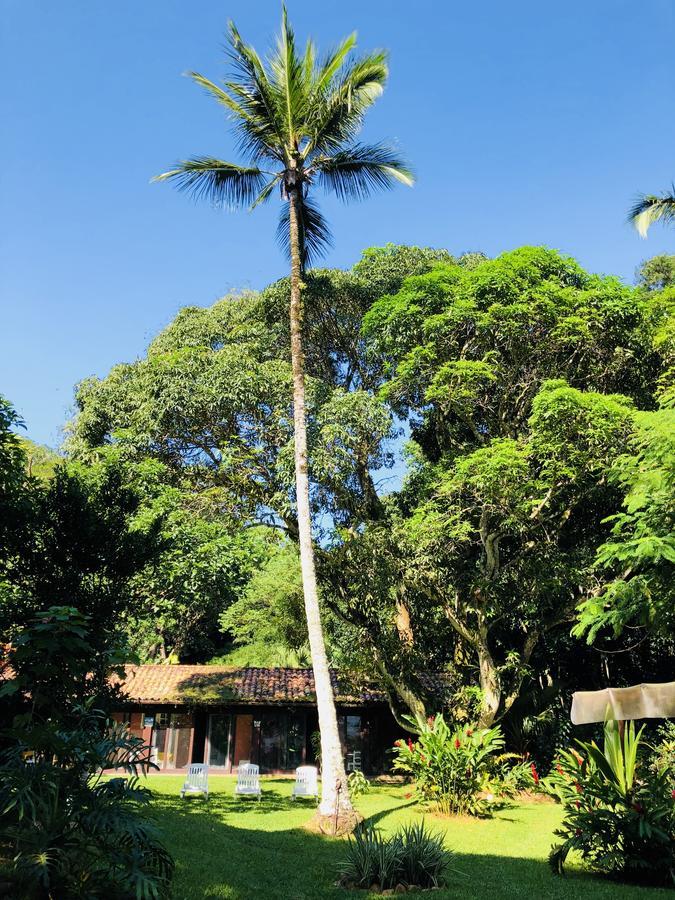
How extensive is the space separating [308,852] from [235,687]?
12.7m

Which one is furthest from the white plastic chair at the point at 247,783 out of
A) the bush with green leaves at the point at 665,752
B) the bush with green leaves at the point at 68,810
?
the bush with green leaves at the point at 68,810

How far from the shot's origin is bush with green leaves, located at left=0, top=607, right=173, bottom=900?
18.6 feet

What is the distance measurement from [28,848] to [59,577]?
472 centimetres

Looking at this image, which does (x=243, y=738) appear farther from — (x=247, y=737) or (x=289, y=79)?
(x=289, y=79)

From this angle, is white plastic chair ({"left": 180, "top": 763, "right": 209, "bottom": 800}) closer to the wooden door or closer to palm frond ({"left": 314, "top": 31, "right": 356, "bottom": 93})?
the wooden door

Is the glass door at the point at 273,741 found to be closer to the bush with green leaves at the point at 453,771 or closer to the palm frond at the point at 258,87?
the bush with green leaves at the point at 453,771

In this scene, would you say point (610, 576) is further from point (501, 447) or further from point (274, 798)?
point (274, 798)

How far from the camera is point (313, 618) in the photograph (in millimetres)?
13641

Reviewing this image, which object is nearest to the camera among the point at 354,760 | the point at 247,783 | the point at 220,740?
the point at 247,783

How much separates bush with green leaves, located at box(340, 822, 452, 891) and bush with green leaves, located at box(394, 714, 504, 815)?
606 centimetres

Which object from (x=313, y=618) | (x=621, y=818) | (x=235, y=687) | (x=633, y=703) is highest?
(x=313, y=618)

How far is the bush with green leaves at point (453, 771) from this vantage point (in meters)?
14.6

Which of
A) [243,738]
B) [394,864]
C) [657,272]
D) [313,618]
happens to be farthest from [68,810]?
[657,272]

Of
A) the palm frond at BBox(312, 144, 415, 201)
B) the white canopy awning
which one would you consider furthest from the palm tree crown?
the white canopy awning
